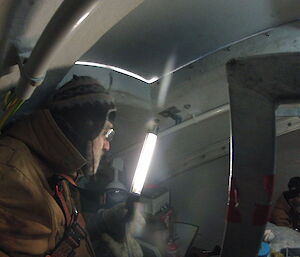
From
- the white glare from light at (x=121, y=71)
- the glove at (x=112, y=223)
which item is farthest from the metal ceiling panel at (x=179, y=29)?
the glove at (x=112, y=223)

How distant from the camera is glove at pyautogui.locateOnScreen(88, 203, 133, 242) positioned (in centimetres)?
216

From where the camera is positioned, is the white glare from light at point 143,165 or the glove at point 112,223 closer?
the white glare from light at point 143,165

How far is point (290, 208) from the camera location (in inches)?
151

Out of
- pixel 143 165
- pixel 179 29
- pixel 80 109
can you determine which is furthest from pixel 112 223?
pixel 179 29

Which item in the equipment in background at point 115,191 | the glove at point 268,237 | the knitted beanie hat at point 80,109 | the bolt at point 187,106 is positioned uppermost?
the bolt at point 187,106

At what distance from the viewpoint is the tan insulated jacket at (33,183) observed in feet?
4.15

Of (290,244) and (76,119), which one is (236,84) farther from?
(290,244)

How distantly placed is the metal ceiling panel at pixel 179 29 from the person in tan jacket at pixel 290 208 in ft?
7.64

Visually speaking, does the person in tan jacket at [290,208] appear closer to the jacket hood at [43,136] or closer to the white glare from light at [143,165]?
the white glare from light at [143,165]

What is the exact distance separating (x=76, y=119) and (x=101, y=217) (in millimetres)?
888

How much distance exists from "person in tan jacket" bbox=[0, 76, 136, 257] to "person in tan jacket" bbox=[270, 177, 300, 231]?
266 cm

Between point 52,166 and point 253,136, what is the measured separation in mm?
952

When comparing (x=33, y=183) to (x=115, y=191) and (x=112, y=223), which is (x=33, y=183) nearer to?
(x=112, y=223)

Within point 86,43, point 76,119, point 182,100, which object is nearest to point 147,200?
point 182,100
